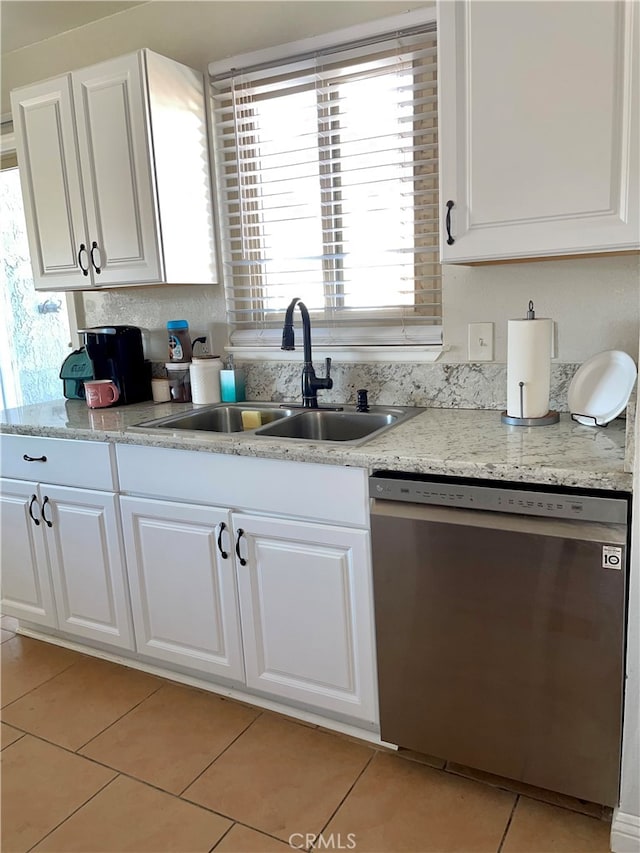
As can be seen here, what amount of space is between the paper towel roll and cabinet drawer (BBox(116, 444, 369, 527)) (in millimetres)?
522

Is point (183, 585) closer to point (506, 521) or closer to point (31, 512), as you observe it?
point (31, 512)

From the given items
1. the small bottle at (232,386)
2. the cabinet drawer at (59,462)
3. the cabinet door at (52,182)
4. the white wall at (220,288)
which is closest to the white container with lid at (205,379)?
the small bottle at (232,386)

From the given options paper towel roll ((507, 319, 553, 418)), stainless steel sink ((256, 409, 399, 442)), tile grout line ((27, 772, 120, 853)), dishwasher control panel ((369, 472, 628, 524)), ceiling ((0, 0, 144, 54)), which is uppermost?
ceiling ((0, 0, 144, 54))

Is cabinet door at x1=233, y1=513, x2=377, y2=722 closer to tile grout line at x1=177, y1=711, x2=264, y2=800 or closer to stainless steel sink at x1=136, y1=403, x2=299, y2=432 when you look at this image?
tile grout line at x1=177, y1=711, x2=264, y2=800

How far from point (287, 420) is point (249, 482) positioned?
37cm

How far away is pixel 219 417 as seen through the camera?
99.2 inches

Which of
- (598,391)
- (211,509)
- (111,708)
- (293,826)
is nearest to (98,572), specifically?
(111,708)

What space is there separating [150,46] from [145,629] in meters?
2.25

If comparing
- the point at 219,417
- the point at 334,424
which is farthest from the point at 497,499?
the point at 219,417

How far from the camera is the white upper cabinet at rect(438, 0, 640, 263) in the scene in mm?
1534

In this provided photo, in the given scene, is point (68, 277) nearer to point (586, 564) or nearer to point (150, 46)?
point (150, 46)

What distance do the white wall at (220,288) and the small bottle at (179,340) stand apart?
0.38 ft

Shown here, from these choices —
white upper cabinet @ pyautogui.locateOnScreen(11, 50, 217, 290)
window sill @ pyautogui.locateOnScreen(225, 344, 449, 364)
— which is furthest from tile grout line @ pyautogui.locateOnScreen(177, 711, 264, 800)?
white upper cabinet @ pyautogui.locateOnScreen(11, 50, 217, 290)

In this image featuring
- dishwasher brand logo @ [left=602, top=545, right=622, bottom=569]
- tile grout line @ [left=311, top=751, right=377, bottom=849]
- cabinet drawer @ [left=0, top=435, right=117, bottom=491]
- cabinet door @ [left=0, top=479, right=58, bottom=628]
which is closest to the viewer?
dishwasher brand logo @ [left=602, top=545, right=622, bottom=569]
